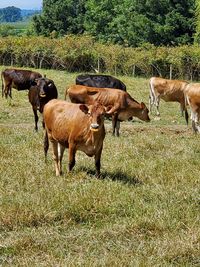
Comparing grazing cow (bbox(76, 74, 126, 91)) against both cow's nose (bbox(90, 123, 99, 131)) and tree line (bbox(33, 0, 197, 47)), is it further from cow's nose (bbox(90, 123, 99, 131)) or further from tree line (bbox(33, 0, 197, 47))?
tree line (bbox(33, 0, 197, 47))

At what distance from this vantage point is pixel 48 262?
5000 millimetres

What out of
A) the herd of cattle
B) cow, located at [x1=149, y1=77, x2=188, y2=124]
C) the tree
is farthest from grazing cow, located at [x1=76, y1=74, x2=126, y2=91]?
the tree

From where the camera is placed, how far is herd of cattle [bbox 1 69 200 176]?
780 centimetres

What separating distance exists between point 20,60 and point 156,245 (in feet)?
102

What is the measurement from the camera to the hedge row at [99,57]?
3195 centimetres

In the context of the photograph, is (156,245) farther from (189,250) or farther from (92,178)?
(92,178)

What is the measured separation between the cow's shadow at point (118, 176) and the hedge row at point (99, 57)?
940 inches

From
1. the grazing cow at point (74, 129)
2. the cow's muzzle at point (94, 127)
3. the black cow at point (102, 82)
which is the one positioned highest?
the cow's muzzle at point (94, 127)

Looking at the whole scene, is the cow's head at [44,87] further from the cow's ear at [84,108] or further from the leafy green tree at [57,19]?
the leafy green tree at [57,19]

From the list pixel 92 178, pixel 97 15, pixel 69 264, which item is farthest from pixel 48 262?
pixel 97 15

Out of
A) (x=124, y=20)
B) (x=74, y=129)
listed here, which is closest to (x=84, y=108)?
(x=74, y=129)

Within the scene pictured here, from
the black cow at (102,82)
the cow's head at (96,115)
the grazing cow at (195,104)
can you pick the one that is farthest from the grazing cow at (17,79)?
the cow's head at (96,115)

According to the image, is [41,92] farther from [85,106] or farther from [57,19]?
[57,19]

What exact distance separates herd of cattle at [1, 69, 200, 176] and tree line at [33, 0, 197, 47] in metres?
20.9
